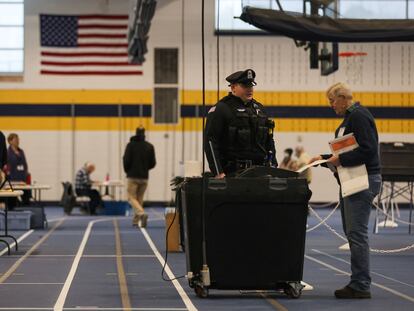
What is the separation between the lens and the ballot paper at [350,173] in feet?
27.7

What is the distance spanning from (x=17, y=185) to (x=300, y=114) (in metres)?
15.1

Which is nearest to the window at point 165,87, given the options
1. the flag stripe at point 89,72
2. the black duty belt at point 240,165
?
the flag stripe at point 89,72

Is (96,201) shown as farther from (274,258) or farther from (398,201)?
(274,258)

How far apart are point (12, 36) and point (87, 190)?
21.2 ft

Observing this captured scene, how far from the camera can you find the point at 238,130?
893cm

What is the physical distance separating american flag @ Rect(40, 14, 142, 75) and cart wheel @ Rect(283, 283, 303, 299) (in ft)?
73.1

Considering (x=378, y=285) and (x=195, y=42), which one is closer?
(x=378, y=285)

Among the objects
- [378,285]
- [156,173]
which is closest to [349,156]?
[378,285]

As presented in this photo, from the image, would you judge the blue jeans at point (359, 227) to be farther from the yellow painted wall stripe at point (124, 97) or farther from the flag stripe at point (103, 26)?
the flag stripe at point (103, 26)

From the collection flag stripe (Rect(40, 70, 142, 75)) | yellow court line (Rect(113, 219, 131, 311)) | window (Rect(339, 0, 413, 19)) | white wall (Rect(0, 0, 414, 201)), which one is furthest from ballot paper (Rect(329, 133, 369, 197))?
flag stripe (Rect(40, 70, 142, 75))

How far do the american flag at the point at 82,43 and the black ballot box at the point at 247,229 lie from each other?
2219 cm

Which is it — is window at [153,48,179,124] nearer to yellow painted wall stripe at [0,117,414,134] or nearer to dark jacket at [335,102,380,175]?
yellow painted wall stripe at [0,117,414,134]

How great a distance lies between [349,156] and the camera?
852cm

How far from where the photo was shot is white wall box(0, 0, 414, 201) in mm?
30266
